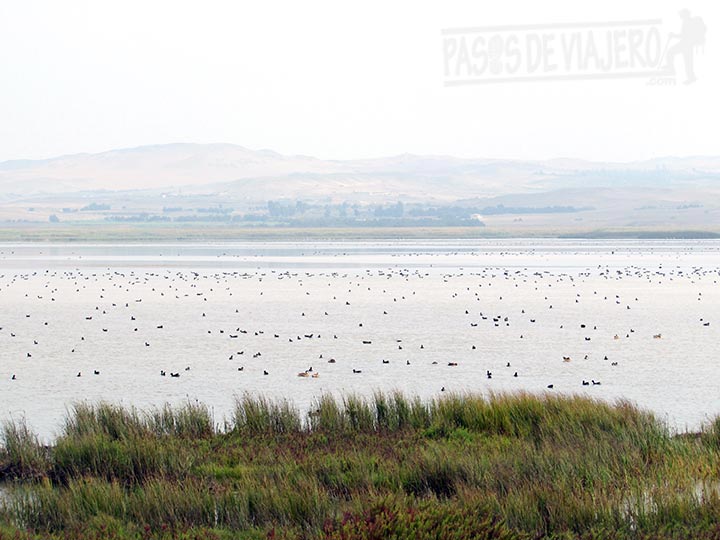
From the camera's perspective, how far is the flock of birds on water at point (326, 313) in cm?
2444

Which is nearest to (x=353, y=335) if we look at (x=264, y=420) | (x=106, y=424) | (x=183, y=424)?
(x=264, y=420)

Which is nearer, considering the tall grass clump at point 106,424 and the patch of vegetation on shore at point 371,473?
the patch of vegetation on shore at point 371,473

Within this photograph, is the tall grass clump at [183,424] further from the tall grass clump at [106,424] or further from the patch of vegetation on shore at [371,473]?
the tall grass clump at [106,424]

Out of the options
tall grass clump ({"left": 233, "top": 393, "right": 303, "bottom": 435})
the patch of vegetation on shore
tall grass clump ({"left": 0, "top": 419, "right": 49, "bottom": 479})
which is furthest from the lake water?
the patch of vegetation on shore

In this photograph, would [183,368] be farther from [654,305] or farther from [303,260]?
[303,260]

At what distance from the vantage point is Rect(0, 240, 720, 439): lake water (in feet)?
65.4

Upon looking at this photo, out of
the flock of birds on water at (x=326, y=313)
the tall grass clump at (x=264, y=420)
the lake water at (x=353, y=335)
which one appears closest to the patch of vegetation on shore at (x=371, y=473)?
the tall grass clump at (x=264, y=420)

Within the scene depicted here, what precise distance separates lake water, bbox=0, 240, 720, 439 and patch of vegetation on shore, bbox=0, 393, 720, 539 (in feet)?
6.73

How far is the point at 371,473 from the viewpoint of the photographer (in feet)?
39.7

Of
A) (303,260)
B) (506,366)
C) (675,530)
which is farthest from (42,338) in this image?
(303,260)

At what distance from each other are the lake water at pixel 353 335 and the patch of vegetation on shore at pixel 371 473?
2051 millimetres

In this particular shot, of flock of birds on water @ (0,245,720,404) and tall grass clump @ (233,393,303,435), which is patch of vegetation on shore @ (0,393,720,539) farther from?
flock of birds on water @ (0,245,720,404)

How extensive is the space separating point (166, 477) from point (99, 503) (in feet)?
4.32

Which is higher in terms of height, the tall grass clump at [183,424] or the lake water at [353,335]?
the tall grass clump at [183,424]
